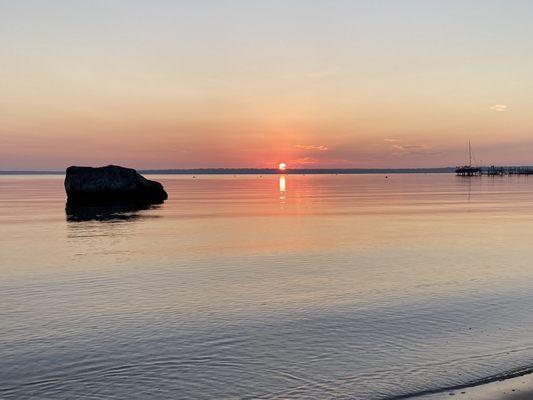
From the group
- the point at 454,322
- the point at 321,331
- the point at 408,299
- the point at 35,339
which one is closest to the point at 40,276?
the point at 35,339

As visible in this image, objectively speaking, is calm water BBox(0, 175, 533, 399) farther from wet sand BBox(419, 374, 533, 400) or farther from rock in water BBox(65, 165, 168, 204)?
rock in water BBox(65, 165, 168, 204)

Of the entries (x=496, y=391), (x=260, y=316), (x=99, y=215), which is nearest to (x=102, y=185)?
(x=99, y=215)

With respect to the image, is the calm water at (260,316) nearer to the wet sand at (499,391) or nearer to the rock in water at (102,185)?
the wet sand at (499,391)

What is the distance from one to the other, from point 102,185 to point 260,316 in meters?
51.6

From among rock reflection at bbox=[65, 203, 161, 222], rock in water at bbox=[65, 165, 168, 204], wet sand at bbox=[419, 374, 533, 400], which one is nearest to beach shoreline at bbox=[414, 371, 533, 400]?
wet sand at bbox=[419, 374, 533, 400]

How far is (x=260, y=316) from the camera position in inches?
544

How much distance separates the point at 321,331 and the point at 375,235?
18.9m

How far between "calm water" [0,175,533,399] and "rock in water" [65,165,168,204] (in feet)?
111

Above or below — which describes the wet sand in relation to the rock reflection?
below

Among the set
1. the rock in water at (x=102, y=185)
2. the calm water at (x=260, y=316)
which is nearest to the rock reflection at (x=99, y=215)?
the rock in water at (x=102, y=185)

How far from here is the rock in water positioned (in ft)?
202

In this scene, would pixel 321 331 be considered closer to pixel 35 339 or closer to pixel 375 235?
pixel 35 339

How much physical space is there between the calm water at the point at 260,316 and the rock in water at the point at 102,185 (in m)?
34.0

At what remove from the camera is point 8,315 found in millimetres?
13914
